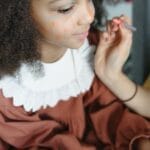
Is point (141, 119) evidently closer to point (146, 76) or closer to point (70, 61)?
point (70, 61)

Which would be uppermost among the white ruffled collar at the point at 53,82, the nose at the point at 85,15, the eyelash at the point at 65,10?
the eyelash at the point at 65,10

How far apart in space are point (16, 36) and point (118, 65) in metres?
0.32

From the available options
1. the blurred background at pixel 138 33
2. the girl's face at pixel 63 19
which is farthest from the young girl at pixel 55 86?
the blurred background at pixel 138 33

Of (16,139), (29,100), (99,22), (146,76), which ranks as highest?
(99,22)

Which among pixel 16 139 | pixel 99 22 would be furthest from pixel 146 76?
pixel 16 139

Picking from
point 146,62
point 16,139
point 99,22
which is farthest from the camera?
point 146,62

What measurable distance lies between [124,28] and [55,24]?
23cm

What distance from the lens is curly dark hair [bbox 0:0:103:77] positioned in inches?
35.8

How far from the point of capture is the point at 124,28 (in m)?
1.10

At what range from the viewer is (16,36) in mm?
950

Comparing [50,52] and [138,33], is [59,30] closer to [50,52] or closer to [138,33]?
[50,52]

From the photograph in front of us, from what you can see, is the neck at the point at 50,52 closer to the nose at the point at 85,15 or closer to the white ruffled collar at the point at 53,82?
the white ruffled collar at the point at 53,82

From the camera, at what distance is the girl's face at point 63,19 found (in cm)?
94

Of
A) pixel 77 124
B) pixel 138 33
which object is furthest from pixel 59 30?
pixel 138 33
